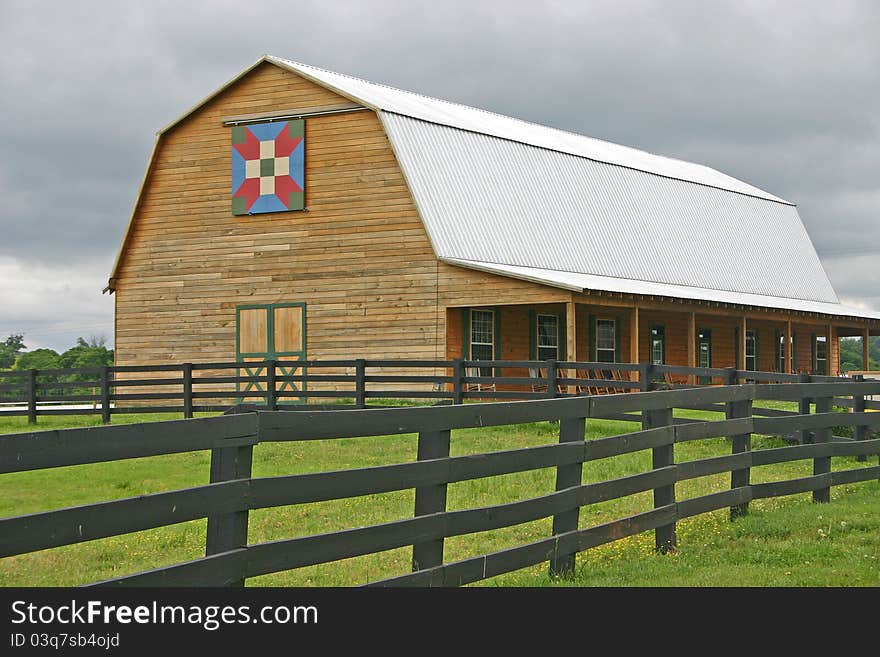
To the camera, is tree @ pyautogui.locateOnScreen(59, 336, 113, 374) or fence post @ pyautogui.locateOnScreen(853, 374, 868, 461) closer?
fence post @ pyautogui.locateOnScreen(853, 374, 868, 461)

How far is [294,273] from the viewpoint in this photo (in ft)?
99.3

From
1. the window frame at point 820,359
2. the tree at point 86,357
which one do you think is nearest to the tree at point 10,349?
the tree at point 86,357

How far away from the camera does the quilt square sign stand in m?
30.0

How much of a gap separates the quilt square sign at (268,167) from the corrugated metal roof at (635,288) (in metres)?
4.65

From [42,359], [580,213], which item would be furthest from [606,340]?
[42,359]

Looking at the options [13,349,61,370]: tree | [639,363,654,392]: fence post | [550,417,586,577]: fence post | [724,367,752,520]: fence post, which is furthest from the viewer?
[13,349,61,370]: tree

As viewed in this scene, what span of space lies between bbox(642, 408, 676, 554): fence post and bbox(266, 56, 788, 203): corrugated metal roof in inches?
780

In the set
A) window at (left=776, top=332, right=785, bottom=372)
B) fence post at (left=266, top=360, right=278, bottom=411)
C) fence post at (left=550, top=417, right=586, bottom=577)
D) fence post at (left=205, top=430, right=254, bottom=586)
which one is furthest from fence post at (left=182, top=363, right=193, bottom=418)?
window at (left=776, top=332, right=785, bottom=372)

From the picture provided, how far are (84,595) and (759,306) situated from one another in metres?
30.9

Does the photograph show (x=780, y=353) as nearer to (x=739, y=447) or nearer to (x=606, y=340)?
(x=606, y=340)

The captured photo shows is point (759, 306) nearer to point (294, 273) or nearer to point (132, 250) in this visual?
point (294, 273)

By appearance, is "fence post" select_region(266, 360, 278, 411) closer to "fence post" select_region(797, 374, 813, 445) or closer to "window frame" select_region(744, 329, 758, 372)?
"fence post" select_region(797, 374, 813, 445)

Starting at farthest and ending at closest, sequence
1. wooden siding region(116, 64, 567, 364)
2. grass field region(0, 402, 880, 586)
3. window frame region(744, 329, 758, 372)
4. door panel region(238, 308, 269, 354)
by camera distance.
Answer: window frame region(744, 329, 758, 372)
door panel region(238, 308, 269, 354)
wooden siding region(116, 64, 567, 364)
grass field region(0, 402, 880, 586)

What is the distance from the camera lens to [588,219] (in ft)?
113
